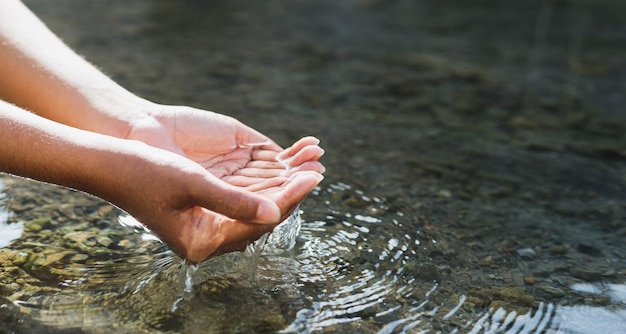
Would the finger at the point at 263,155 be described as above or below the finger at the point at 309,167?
below

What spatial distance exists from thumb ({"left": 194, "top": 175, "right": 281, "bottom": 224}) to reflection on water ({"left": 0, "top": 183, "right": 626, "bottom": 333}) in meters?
0.34

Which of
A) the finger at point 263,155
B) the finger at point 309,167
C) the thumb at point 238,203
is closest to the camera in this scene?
the thumb at point 238,203

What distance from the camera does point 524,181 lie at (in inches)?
130

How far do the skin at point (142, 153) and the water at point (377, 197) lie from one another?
0.26m

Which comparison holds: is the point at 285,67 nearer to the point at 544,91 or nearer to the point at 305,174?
the point at 544,91

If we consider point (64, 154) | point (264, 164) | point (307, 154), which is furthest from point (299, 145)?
point (64, 154)

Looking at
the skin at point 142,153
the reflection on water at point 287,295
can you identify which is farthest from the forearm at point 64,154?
the reflection on water at point 287,295

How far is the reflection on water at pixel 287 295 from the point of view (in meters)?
2.06

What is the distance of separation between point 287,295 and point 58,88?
117 cm

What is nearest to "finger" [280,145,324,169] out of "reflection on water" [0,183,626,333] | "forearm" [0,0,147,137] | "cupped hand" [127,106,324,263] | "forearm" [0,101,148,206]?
"cupped hand" [127,106,324,263]

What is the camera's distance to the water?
7.07 feet

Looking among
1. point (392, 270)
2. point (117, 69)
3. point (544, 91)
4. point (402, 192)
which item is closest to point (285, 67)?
point (117, 69)

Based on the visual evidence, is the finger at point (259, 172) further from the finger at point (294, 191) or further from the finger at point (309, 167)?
the finger at point (294, 191)

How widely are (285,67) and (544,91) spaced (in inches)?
68.5
